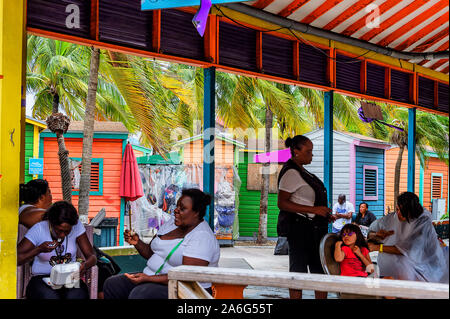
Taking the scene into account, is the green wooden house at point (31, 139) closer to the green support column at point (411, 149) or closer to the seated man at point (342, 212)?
the seated man at point (342, 212)

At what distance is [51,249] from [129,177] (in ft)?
30.5

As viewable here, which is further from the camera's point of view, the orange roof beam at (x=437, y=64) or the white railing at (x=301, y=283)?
the orange roof beam at (x=437, y=64)

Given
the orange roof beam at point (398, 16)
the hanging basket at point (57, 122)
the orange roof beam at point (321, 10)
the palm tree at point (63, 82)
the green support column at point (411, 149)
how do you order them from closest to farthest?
the orange roof beam at point (321, 10), the orange roof beam at point (398, 16), the green support column at point (411, 149), the hanging basket at point (57, 122), the palm tree at point (63, 82)

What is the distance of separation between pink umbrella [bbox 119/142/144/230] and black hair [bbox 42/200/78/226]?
899 cm

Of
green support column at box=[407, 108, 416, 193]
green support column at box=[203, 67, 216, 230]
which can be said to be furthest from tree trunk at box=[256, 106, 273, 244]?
green support column at box=[203, 67, 216, 230]

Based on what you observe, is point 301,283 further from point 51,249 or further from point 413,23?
point 413,23

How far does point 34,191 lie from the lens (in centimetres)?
392

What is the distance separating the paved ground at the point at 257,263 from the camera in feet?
18.1

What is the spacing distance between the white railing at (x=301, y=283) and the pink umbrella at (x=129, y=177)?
413 inches

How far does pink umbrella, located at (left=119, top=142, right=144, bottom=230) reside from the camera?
41.7 feet

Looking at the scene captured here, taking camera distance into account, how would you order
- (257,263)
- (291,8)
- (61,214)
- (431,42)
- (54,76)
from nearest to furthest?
(61,214), (291,8), (431,42), (257,263), (54,76)

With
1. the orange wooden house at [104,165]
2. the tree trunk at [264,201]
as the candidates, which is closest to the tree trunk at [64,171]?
the orange wooden house at [104,165]

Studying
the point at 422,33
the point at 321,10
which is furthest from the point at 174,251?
the point at 422,33
